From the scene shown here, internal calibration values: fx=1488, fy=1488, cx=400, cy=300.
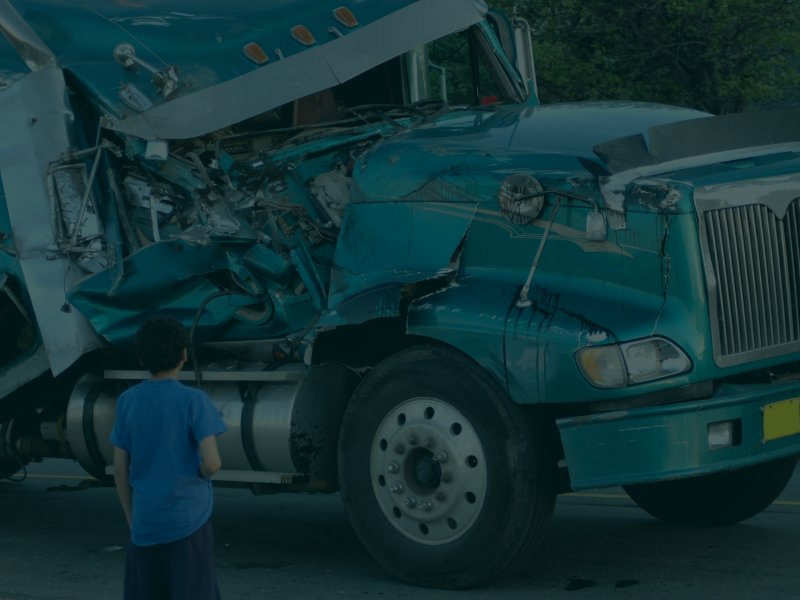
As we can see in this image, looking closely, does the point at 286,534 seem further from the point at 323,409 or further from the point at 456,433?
the point at 456,433

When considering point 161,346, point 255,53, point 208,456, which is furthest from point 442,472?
point 255,53

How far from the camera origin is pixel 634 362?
A: 19.1 ft

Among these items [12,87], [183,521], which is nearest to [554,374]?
[183,521]

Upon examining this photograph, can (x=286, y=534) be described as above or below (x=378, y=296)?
below

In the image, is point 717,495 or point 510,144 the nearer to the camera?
point 510,144

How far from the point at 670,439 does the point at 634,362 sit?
33 centimetres

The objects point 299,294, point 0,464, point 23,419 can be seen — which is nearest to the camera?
point 299,294

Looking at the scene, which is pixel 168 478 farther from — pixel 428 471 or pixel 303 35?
pixel 303 35

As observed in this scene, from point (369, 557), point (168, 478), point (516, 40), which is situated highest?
point (516, 40)

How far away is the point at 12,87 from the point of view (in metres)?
7.55

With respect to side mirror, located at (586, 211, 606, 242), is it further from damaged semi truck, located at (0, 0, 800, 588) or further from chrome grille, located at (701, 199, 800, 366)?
chrome grille, located at (701, 199, 800, 366)

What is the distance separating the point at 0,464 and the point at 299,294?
2805 mm

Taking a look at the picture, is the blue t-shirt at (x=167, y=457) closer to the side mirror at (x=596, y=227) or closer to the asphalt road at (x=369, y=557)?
the asphalt road at (x=369, y=557)

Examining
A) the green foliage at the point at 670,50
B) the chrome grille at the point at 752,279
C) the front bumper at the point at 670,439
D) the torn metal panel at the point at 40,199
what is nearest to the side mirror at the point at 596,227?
the chrome grille at the point at 752,279
